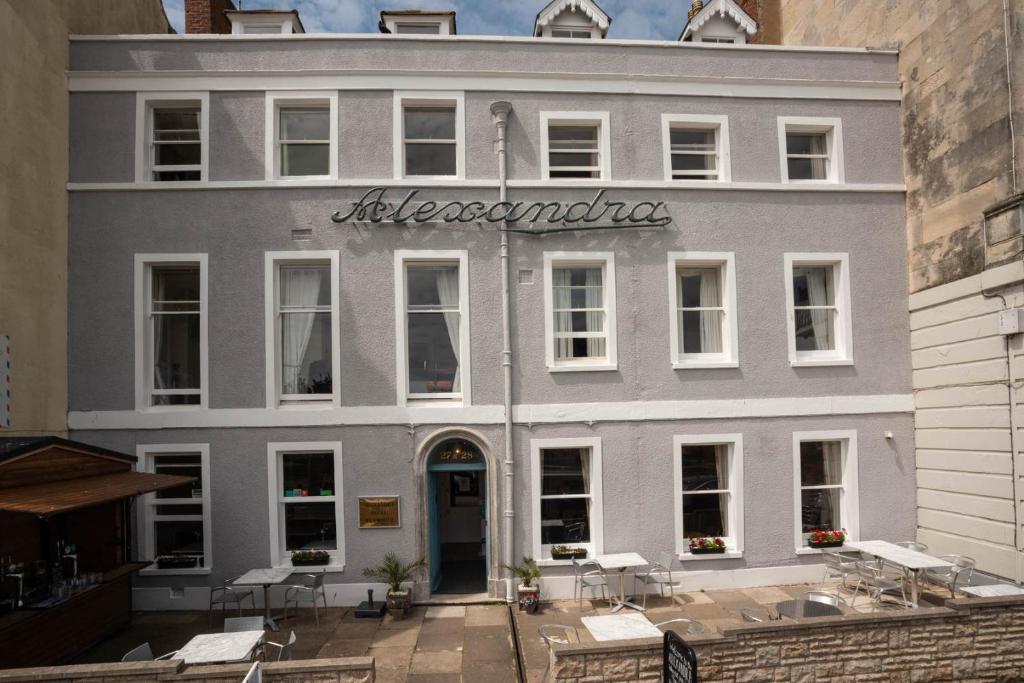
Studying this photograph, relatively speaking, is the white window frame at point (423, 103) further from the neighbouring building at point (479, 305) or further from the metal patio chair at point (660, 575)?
the metal patio chair at point (660, 575)

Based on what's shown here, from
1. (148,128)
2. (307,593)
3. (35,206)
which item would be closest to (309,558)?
(307,593)

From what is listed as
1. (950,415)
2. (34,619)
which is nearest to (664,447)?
(950,415)

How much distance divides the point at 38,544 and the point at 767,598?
12577 mm

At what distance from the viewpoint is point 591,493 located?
458 inches

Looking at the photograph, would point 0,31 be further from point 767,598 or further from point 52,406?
point 767,598

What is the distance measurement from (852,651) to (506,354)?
7.02 metres

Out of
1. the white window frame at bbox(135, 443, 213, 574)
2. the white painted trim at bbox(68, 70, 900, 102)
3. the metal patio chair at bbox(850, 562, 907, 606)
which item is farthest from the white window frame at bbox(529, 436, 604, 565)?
the white painted trim at bbox(68, 70, 900, 102)

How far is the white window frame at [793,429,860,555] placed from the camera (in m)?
11.9

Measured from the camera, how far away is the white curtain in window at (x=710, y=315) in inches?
484

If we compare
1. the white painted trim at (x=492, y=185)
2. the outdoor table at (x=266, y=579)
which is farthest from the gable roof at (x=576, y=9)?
the outdoor table at (x=266, y=579)

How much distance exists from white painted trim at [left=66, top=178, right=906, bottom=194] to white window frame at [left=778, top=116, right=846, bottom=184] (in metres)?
0.26

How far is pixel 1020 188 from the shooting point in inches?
404

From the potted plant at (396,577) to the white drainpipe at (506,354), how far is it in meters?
1.71

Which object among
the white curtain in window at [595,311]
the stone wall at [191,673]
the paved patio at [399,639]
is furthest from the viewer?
the white curtain in window at [595,311]
